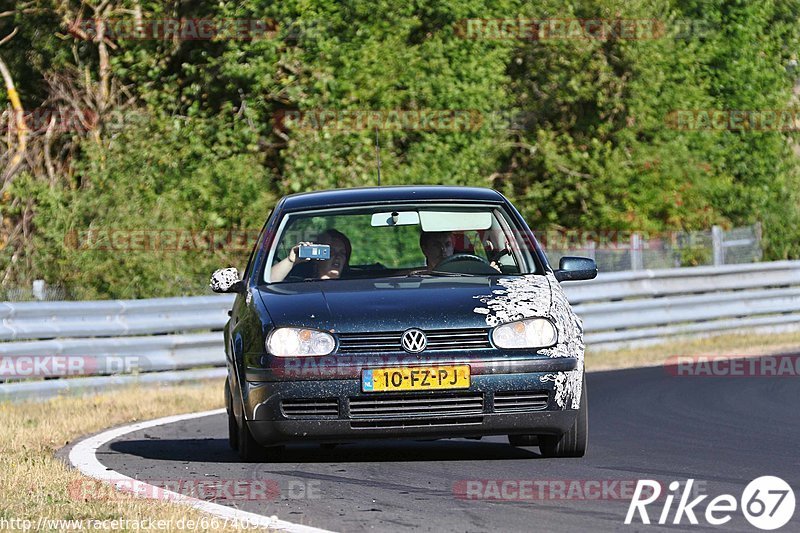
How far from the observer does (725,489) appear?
6988 millimetres

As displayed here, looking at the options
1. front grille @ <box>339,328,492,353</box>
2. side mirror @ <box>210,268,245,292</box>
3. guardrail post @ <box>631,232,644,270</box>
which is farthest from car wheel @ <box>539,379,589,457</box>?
guardrail post @ <box>631,232,644,270</box>

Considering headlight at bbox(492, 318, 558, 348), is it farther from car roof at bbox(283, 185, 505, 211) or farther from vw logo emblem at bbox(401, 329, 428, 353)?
car roof at bbox(283, 185, 505, 211)

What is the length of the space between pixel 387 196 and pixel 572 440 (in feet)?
6.14

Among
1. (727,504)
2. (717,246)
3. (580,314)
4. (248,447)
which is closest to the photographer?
(727,504)

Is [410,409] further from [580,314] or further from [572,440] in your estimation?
[580,314]

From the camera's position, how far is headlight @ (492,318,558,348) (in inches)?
310

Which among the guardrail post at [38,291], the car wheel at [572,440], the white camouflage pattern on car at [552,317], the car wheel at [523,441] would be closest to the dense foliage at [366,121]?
the guardrail post at [38,291]

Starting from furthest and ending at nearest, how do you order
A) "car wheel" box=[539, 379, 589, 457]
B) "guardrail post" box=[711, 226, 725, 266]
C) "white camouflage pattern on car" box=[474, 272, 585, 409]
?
"guardrail post" box=[711, 226, 725, 266]
"car wheel" box=[539, 379, 589, 457]
"white camouflage pattern on car" box=[474, 272, 585, 409]

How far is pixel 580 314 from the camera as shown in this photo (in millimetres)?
18469

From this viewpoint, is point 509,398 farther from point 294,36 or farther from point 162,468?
point 294,36

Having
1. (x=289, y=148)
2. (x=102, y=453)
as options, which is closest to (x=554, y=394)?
(x=102, y=453)

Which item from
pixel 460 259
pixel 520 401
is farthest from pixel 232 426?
pixel 520 401

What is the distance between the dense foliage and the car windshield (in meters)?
9.56

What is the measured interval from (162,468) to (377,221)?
1.80m
